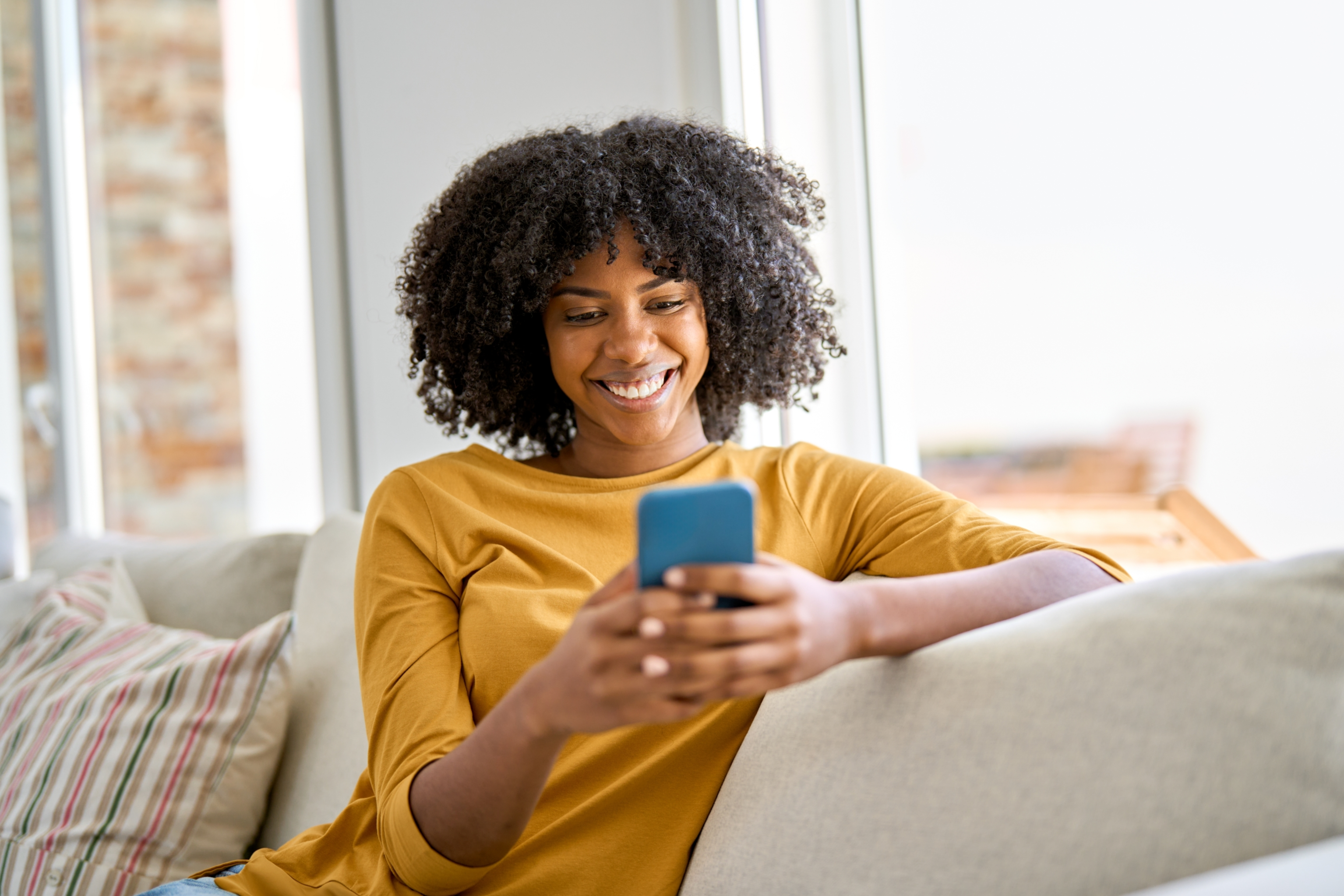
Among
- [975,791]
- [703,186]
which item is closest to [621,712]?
[975,791]

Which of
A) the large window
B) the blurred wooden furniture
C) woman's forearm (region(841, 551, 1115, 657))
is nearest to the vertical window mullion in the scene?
the large window

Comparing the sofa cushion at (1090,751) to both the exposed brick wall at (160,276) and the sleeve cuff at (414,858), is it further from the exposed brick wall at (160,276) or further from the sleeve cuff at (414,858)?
the exposed brick wall at (160,276)

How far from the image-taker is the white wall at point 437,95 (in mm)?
1682

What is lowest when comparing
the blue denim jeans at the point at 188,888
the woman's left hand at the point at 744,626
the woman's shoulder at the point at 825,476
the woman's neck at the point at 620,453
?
the blue denim jeans at the point at 188,888

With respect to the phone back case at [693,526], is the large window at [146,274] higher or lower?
higher

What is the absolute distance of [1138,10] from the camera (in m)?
1.30

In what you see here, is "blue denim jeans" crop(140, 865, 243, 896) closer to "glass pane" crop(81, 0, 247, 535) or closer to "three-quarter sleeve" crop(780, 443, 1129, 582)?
"three-quarter sleeve" crop(780, 443, 1129, 582)

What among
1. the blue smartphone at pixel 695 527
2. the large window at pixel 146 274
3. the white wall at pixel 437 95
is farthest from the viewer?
the large window at pixel 146 274

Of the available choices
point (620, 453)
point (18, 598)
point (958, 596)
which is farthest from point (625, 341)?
point (18, 598)

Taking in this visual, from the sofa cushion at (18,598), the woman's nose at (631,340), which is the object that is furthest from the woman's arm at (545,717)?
the sofa cushion at (18,598)

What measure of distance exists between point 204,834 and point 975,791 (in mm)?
1056

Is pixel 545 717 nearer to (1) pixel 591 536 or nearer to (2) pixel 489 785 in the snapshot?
(2) pixel 489 785

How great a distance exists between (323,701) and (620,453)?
1.87ft

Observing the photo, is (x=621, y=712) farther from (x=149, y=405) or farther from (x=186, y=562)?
(x=149, y=405)
